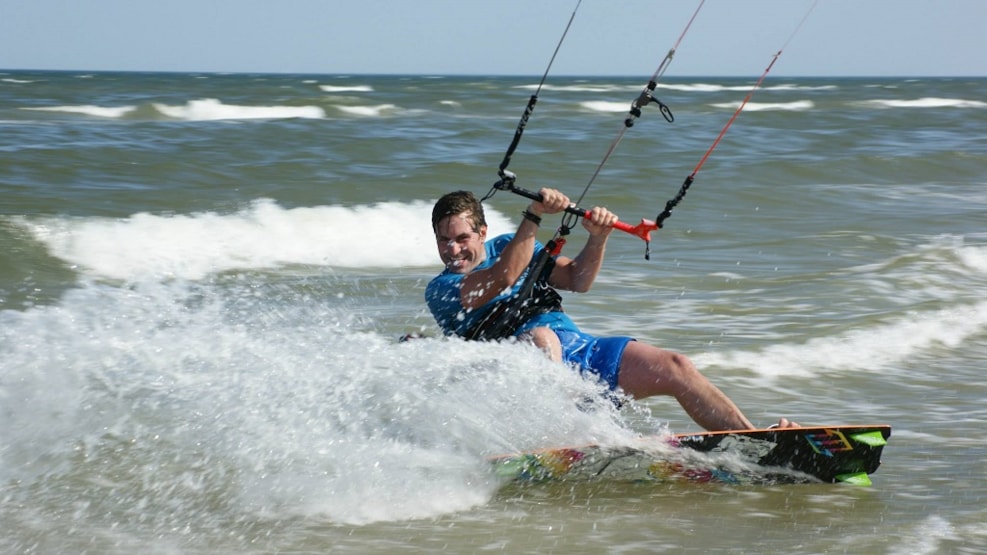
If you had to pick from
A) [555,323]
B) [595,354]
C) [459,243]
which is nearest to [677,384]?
[595,354]

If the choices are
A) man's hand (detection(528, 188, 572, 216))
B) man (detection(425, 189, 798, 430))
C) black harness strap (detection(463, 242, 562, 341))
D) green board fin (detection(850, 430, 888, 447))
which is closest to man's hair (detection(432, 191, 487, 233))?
man (detection(425, 189, 798, 430))

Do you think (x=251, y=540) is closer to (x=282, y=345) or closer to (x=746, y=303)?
(x=282, y=345)

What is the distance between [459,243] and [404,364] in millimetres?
617

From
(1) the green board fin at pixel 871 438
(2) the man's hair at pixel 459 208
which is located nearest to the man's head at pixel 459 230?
(2) the man's hair at pixel 459 208

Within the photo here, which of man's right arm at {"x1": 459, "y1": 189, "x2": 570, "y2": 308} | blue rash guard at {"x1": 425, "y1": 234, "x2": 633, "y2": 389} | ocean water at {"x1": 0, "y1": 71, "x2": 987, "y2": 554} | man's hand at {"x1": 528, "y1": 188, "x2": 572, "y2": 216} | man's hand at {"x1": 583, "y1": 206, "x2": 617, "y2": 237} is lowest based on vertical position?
ocean water at {"x1": 0, "y1": 71, "x2": 987, "y2": 554}

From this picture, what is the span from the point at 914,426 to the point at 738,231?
26.0ft

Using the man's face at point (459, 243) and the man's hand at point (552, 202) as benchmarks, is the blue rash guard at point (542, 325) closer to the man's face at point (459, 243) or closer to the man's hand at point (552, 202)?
the man's face at point (459, 243)

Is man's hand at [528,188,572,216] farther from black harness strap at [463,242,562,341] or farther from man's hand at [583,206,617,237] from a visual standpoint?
black harness strap at [463,242,562,341]

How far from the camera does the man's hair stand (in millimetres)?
5211

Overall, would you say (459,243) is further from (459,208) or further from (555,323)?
(555,323)

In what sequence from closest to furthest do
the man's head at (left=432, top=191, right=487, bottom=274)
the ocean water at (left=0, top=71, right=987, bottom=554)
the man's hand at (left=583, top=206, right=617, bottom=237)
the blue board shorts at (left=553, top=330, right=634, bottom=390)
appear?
the ocean water at (left=0, top=71, right=987, bottom=554) → the man's hand at (left=583, top=206, right=617, bottom=237) → the man's head at (left=432, top=191, right=487, bottom=274) → the blue board shorts at (left=553, top=330, right=634, bottom=390)

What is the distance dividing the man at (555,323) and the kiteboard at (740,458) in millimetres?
111

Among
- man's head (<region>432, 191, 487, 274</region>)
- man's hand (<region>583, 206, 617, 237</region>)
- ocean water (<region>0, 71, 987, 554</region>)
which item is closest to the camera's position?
ocean water (<region>0, 71, 987, 554</region>)

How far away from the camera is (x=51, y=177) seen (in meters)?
16.5
